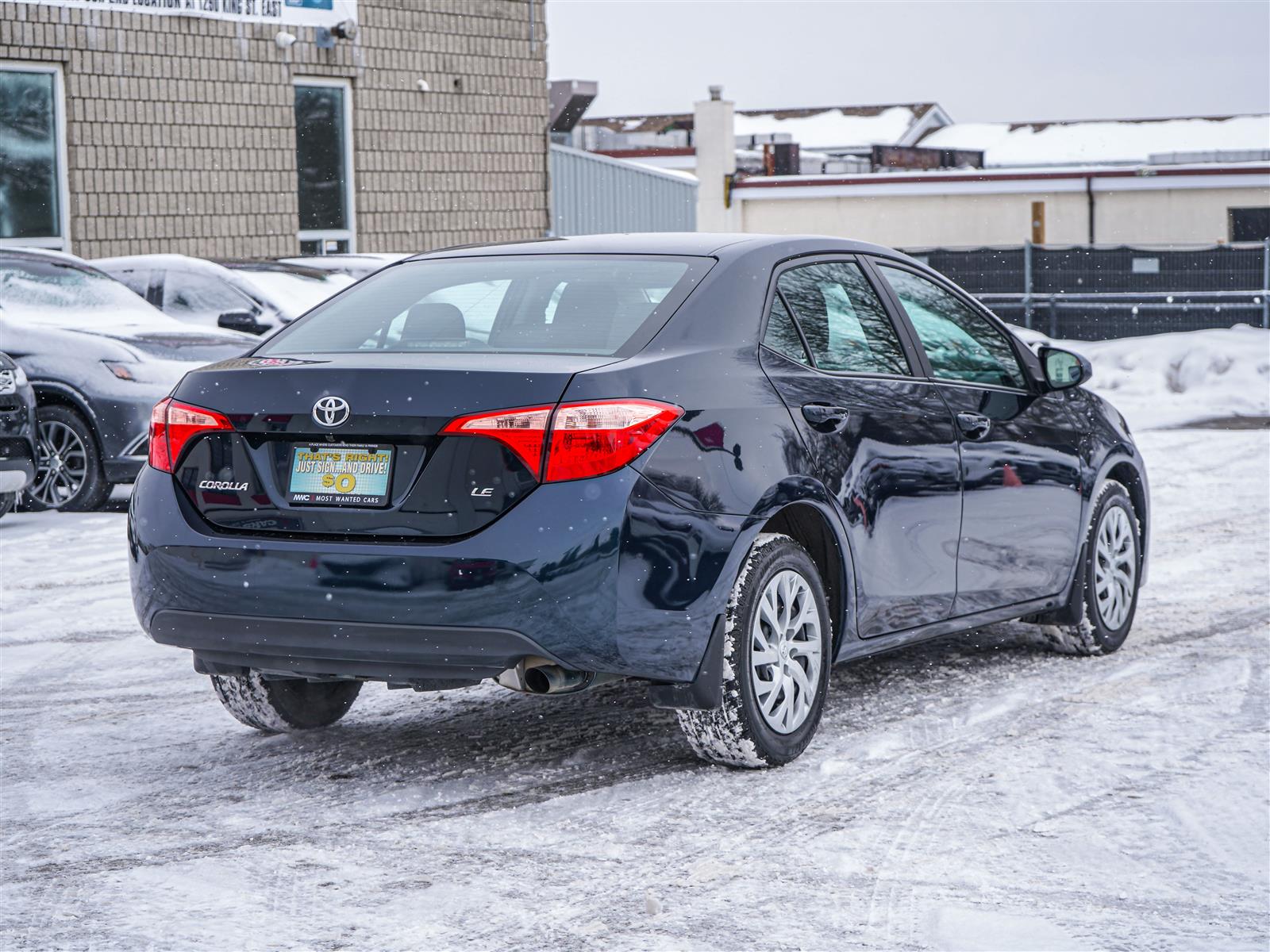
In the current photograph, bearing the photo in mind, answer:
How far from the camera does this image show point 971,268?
30.3 m

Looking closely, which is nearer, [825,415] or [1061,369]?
[825,415]

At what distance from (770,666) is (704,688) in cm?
35

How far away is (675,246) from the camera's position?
5.68 meters

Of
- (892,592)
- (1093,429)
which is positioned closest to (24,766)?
(892,592)

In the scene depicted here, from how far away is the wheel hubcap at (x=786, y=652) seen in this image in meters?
5.22

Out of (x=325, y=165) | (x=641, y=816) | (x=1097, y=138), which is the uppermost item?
(x=1097, y=138)

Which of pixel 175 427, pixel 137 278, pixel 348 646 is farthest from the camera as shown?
pixel 137 278

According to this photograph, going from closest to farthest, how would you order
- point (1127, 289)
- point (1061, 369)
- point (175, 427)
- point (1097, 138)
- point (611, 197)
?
point (175, 427) → point (1061, 369) → point (611, 197) → point (1127, 289) → point (1097, 138)

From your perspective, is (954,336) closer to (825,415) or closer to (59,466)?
(825,415)

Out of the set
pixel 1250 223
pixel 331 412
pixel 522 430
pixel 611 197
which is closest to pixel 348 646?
pixel 331 412

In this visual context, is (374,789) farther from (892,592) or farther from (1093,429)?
(1093,429)

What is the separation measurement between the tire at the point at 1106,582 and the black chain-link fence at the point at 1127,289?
64.9ft

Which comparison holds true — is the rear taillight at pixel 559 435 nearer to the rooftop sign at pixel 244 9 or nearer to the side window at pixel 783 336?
the side window at pixel 783 336

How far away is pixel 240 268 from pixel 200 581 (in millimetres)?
9303
